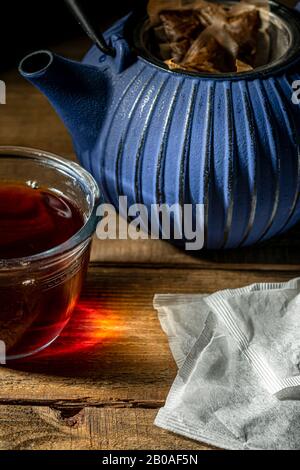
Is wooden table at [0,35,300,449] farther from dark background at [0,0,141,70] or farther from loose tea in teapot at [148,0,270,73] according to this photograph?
dark background at [0,0,141,70]

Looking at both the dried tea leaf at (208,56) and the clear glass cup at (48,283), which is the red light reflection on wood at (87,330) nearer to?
the clear glass cup at (48,283)

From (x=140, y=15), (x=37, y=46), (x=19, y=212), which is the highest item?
(x=140, y=15)

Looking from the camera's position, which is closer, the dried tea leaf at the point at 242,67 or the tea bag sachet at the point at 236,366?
the tea bag sachet at the point at 236,366

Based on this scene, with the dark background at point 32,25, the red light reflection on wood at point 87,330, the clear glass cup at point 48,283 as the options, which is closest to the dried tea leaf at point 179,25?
the clear glass cup at point 48,283

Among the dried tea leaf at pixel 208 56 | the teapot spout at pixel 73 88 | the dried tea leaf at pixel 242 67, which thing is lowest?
the teapot spout at pixel 73 88

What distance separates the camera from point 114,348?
0.81 m

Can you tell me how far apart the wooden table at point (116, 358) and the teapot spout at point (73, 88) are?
127 millimetres

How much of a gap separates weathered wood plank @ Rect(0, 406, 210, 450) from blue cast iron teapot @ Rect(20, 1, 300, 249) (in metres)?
0.21

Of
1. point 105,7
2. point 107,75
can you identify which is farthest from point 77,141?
point 105,7

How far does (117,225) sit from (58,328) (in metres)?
0.19

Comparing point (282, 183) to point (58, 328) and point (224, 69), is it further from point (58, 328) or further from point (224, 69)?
point (58, 328)

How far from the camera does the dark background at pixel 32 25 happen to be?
1264mm

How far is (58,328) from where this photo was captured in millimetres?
793

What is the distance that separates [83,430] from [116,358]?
9 cm
